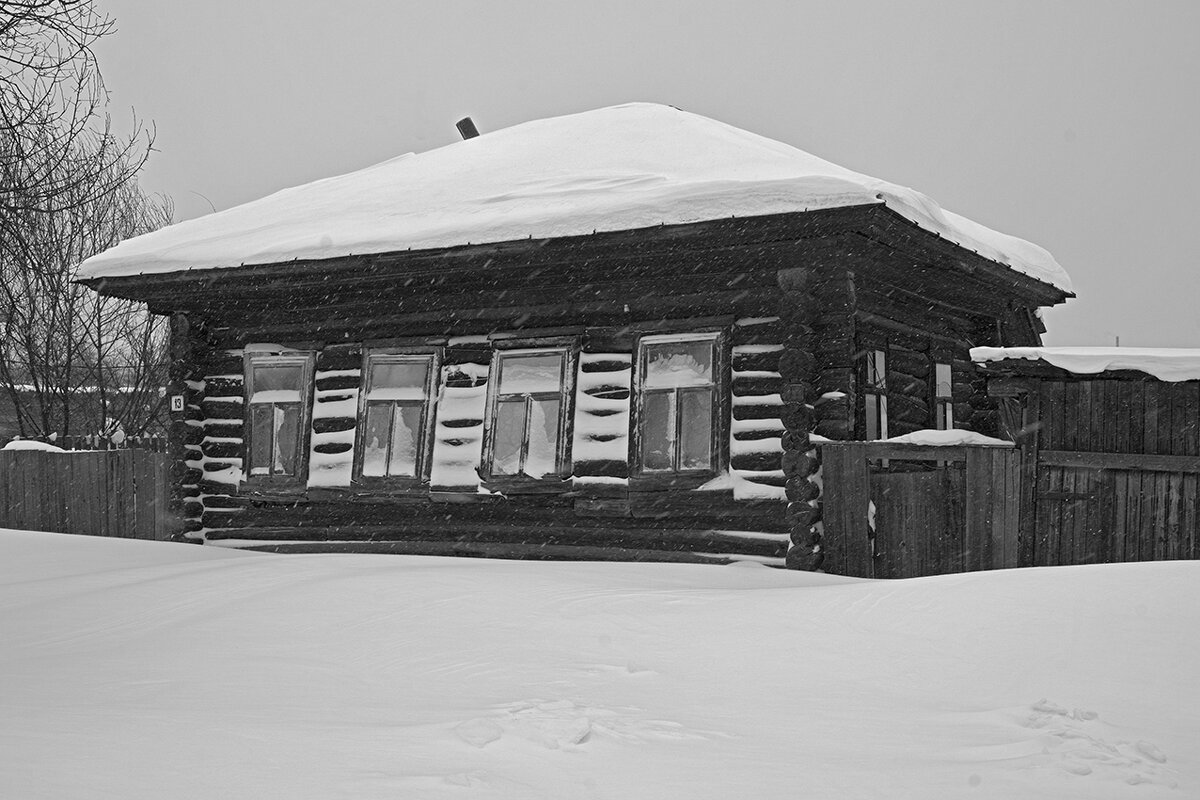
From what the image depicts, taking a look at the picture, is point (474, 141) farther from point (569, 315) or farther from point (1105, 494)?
point (1105, 494)

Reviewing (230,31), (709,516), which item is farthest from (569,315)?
(230,31)

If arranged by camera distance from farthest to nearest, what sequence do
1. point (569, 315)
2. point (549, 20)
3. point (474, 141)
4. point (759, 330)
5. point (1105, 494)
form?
point (549, 20) < point (474, 141) < point (569, 315) < point (759, 330) < point (1105, 494)

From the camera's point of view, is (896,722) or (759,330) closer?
(896,722)

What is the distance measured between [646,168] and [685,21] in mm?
184381

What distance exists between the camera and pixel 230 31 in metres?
165

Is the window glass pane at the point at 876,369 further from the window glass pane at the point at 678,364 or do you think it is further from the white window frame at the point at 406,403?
the white window frame at the point at 406,403

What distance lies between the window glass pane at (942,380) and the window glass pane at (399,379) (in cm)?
514

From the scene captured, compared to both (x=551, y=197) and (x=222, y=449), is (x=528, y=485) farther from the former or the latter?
(x=222, y=449)

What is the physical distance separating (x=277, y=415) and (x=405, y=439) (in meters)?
1.58

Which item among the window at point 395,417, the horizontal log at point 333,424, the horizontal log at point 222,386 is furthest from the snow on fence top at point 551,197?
the horizontal log at point 333,424

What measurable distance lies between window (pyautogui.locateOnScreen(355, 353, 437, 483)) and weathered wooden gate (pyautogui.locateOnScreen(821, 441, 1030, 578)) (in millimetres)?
4024

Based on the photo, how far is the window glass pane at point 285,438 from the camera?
11.5 metres

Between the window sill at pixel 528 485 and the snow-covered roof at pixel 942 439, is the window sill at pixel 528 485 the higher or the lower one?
the lower one

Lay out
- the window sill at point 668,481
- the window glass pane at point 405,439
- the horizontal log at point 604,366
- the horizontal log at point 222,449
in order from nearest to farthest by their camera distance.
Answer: the window sill at point 668,481 < the horizontal log at point 604,366 < the window glass pane at point 405,439 < the horizontal log at point 222,449
